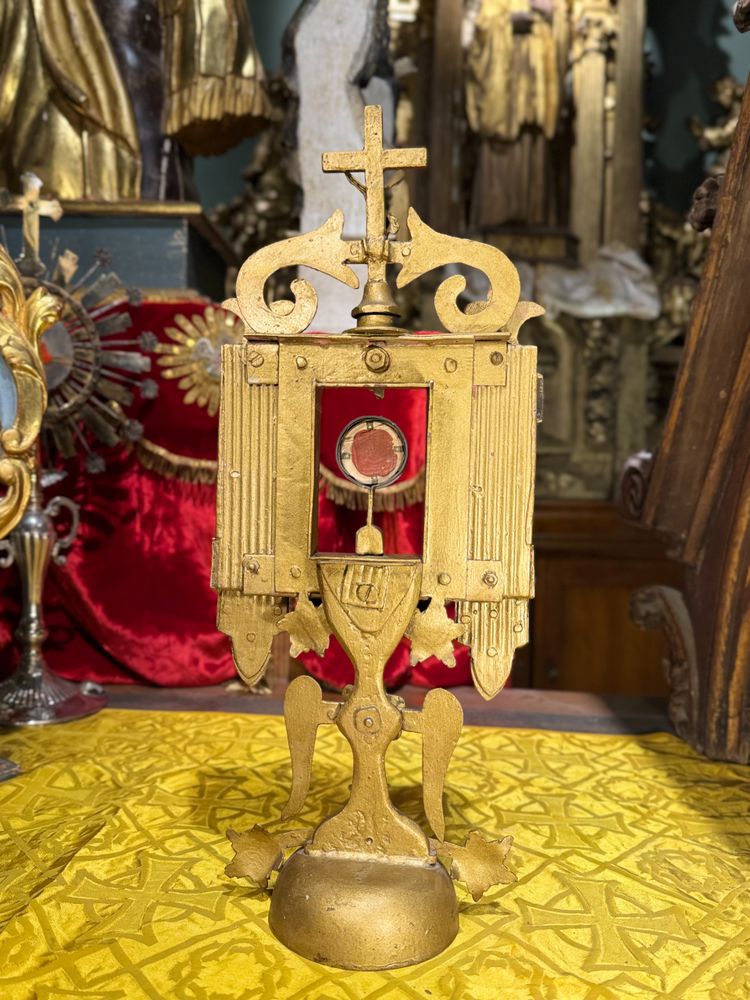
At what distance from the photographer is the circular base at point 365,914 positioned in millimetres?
1046

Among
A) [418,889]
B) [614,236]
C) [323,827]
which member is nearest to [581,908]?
[418,889]

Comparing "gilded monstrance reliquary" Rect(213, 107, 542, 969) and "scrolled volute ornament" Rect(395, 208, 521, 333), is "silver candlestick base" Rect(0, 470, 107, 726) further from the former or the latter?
"scrolled volute ornament" Rect(395, 208, 521, 333)

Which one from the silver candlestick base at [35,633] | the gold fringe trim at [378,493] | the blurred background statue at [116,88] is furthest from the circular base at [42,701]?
the blurred background statue at [116,88]

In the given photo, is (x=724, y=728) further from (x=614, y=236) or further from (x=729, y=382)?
(x=614, y=236)

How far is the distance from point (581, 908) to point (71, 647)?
1.53 meters

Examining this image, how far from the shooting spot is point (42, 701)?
194cm

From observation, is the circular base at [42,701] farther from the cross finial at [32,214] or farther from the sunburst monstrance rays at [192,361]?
the cross finial at [32,214]

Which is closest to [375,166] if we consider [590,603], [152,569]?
[152,569]

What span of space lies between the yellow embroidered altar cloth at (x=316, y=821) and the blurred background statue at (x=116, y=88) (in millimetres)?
1726

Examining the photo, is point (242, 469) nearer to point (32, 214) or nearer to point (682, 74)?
point (32, 214)

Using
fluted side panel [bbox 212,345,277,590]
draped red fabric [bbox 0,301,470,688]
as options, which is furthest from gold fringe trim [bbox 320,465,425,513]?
fluted side panel [bbox 212,345,277,590]

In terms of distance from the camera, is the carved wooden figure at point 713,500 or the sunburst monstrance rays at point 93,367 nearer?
the carved wooden figure at point 713,500

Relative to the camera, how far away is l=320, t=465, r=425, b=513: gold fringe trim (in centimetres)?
209

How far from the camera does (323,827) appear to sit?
1.16 m
